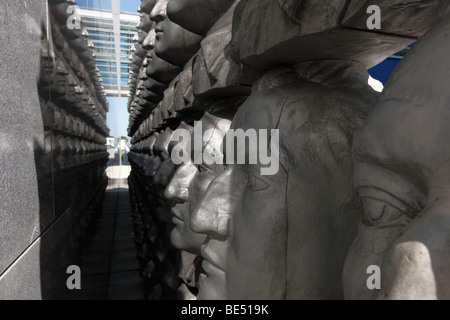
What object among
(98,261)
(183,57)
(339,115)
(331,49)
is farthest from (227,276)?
(98,261)

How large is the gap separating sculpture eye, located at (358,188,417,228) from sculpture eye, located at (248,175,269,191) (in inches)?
10.4

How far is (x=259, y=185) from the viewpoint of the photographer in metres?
0.81

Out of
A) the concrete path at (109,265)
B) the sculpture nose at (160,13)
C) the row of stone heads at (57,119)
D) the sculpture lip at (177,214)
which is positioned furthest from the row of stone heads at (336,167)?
the concrete path at (109,265)

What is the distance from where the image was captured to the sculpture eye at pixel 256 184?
798mm

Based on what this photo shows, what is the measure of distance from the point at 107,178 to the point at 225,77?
6539 millimetres

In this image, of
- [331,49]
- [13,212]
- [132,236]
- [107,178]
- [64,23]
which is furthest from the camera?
[107,178]

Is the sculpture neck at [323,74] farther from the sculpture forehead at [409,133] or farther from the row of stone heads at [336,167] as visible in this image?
the sculpture forehead at [409,133]

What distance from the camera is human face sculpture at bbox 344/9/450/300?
420mm

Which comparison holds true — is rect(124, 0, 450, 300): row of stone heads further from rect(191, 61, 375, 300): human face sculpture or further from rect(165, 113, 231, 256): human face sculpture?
rect(165, 113, 231, 256): human face sculpture

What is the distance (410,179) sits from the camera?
50 cm

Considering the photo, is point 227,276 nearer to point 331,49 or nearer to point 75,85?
point 331,49

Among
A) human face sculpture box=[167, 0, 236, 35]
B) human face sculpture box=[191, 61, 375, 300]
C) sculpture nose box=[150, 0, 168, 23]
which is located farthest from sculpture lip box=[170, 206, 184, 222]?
sculpture nose box=[150, 0, 168, 23]

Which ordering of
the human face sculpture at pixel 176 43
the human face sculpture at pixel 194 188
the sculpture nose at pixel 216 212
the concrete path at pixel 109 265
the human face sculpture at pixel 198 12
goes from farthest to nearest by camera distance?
the concrete path at pixel 109 265 → the human face sculpture at pixel 176 43 → the human face sculpture at pixel 198 12 → the human face sculpture at pixel 194 188 → the sculpture nose at pixel 216 212

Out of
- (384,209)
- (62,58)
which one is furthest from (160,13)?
(384,209)
